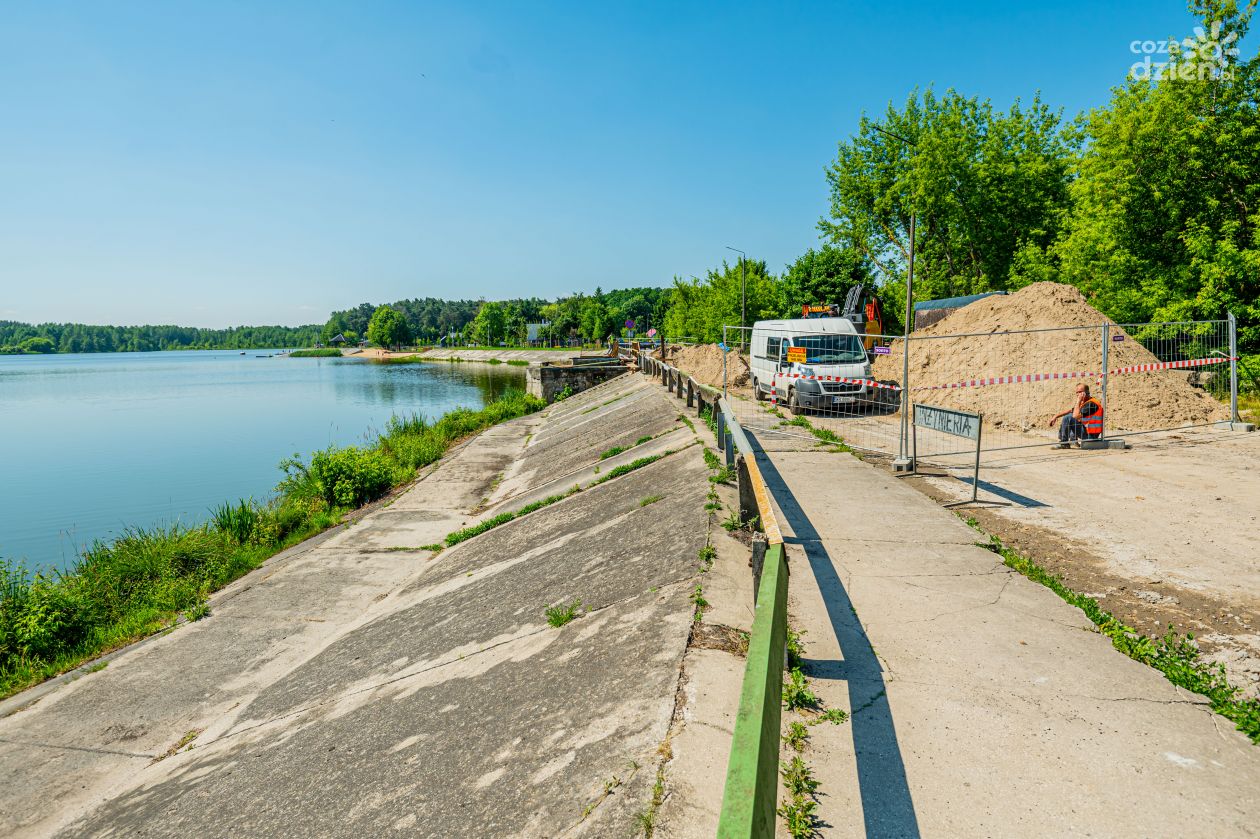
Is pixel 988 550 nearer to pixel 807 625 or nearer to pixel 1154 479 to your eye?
pixel 807 625

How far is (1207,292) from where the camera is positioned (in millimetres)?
17391

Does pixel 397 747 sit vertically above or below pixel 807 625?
below

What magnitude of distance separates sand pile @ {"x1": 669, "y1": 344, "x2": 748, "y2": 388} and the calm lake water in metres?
15.4

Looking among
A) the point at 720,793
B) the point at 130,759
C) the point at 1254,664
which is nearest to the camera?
the point at 720,793

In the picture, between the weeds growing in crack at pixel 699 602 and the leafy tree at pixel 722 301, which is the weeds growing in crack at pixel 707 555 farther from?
the leafy tree at pixel 722 301

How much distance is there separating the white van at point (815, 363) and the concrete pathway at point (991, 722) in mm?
11404

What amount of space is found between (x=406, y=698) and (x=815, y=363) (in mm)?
14526

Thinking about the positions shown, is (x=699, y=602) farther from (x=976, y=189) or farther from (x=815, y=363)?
(x=976, y=189)

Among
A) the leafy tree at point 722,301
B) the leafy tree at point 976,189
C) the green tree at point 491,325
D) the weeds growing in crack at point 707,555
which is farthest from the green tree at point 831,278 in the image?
the green tree at point 491,325

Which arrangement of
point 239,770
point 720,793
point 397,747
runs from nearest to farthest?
point 720,793 → point 397,747 → point 239,770

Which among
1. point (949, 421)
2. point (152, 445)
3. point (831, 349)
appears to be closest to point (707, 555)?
point (949, 421)

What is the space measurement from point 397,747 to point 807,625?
292 cm

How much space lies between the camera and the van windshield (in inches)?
696

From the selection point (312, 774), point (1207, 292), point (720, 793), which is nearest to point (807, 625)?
point (720, 793)
